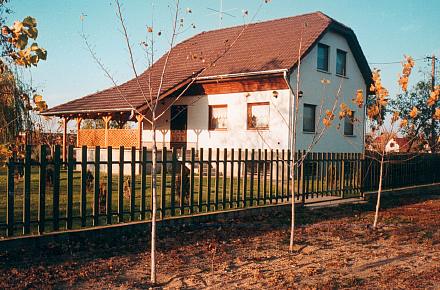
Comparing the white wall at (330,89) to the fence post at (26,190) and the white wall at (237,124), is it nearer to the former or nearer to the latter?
the white wall at (237,124)

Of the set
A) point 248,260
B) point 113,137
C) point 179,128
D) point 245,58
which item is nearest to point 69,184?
point 248,260

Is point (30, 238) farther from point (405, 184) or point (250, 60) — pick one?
point (250, 60)

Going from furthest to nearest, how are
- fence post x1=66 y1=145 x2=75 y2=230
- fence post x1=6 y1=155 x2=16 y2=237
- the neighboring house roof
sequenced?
the neighboring house roof < fence post x1=66 y1=145 x2=75 y2=230 < fence post x1=6 y1=155 x2=16 y2=237

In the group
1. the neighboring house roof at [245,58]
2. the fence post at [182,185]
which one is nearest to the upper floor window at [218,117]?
the neighboring house roof at [245,58]

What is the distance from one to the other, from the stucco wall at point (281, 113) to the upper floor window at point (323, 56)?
0.20 meters

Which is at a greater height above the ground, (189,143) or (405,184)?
(189,143)

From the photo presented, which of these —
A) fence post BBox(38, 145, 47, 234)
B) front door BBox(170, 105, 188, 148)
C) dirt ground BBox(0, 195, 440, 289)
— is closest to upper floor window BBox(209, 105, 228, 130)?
front door BBox(170, 105, 188, 148)

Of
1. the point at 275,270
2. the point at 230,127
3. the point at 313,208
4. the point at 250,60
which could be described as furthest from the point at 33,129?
the point at 275,270

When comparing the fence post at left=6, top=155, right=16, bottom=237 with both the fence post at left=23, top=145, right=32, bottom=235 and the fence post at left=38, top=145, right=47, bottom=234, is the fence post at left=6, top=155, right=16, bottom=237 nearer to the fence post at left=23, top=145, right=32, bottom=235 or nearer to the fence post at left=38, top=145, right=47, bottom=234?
the fence post at left=23, top=145, right=32, bottom=235

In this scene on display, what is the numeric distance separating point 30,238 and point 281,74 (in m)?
13.7

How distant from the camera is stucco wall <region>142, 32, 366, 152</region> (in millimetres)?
18359

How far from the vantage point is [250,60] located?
19781mm

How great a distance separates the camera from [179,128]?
21875mm

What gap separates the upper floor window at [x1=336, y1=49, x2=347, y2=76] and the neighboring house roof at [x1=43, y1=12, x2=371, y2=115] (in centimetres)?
85
